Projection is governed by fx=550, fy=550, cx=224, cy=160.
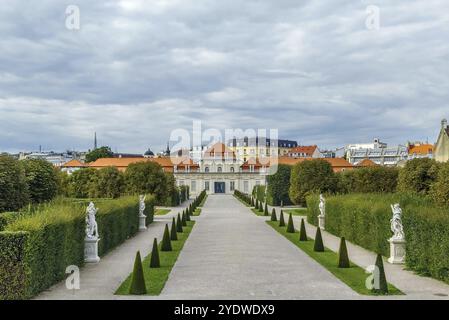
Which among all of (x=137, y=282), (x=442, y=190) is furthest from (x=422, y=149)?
(x=137, y=282)

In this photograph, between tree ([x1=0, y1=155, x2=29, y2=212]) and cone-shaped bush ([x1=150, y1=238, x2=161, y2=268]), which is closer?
cone-shaped bush ([x1=150, y1=238, x2=161, y2=268])

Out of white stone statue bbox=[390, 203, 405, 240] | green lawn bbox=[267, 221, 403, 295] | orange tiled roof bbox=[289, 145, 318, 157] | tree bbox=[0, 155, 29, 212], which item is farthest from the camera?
orange tiled roof bbox=[289, 145, 318, 157]

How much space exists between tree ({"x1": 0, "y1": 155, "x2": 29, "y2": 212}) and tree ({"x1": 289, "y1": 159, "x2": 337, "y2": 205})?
24.6 metres

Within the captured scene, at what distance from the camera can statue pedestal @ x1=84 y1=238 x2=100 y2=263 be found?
17.5 metres

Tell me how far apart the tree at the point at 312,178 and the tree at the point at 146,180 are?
11.6 m

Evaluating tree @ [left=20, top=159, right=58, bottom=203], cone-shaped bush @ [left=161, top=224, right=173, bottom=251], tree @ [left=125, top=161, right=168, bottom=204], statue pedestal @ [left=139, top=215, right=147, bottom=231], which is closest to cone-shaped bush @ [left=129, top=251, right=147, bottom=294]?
cone-shaped bush @ [left=161, top=224, right=173, bottom=251]

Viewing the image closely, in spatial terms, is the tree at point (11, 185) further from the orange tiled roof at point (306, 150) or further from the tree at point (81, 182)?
the orange tiled roof at point (306, 150)

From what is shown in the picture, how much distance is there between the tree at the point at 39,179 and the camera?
3136 cm

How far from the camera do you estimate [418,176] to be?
3406cm

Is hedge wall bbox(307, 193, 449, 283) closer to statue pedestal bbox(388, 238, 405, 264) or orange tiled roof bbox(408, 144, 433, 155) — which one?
statue pedestal bbox(388, 238, 405, 264)

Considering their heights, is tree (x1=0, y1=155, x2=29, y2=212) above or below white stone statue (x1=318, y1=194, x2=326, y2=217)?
above
